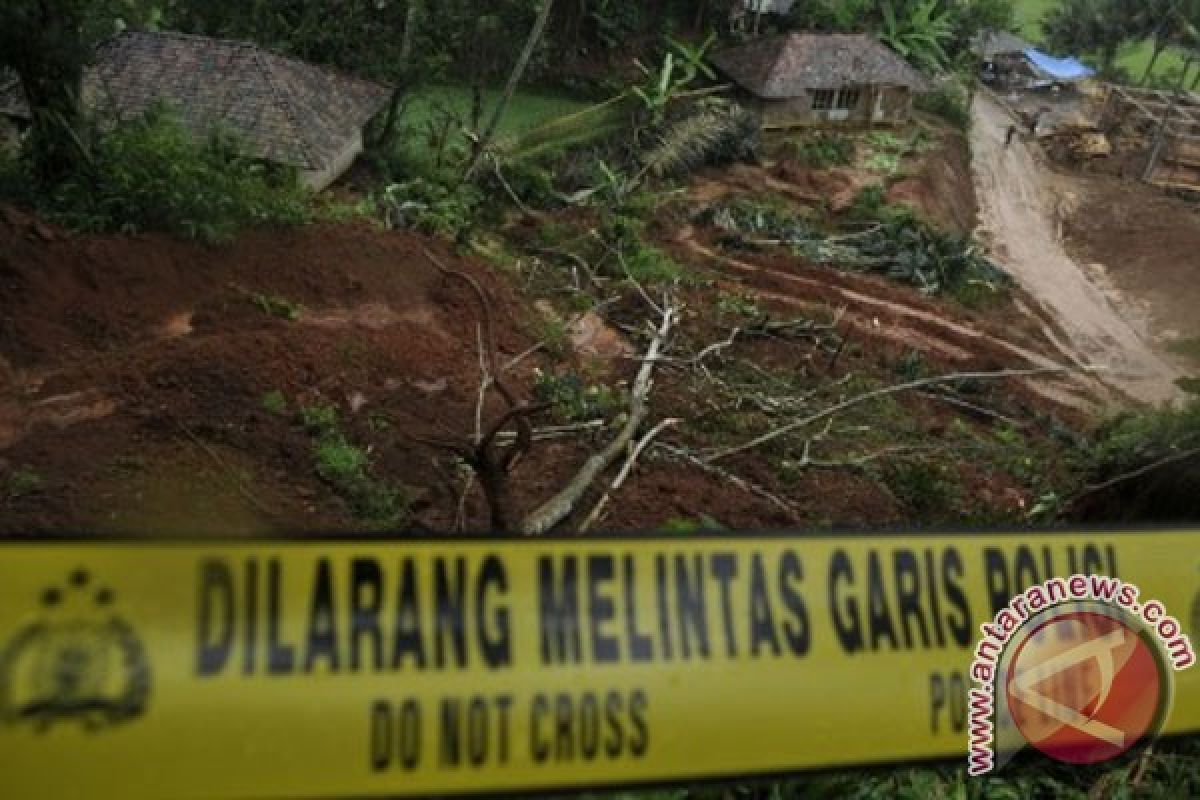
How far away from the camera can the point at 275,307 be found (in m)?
11.9

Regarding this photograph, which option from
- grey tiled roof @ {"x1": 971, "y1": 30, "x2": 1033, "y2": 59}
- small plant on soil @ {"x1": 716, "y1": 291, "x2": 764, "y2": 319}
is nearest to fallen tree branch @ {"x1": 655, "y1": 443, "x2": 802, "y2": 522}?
small plant on soil @ {"x1": 716, "y1": 291, "x2": 764, "y2": 319}

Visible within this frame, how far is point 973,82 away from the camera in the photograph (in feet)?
110

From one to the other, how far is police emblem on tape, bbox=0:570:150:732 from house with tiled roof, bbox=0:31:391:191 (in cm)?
1650

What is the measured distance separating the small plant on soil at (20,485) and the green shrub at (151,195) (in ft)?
18.3

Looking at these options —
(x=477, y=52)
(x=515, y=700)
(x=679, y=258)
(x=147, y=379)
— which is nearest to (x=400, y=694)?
(x=515, y=700)

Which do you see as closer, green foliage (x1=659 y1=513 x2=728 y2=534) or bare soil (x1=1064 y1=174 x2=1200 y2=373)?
green foliage (x1=659 y1=513 x2=728 y2=534)

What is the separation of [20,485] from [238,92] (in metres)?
13.5

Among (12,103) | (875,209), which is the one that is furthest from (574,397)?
(875,209)

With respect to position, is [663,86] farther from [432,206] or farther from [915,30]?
[915,30]

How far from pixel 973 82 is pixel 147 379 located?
31.3 m

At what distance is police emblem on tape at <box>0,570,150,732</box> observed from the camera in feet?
7.73

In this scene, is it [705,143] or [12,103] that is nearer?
[12,103]

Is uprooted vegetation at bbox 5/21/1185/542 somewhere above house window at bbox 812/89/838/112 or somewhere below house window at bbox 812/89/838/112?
below

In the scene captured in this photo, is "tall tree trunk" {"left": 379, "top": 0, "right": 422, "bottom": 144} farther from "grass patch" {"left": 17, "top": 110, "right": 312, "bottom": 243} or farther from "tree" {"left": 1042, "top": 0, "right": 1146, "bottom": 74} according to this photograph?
"tree" {"left": 1042, "top": 0, "right": 1146, "bottom": 74}
